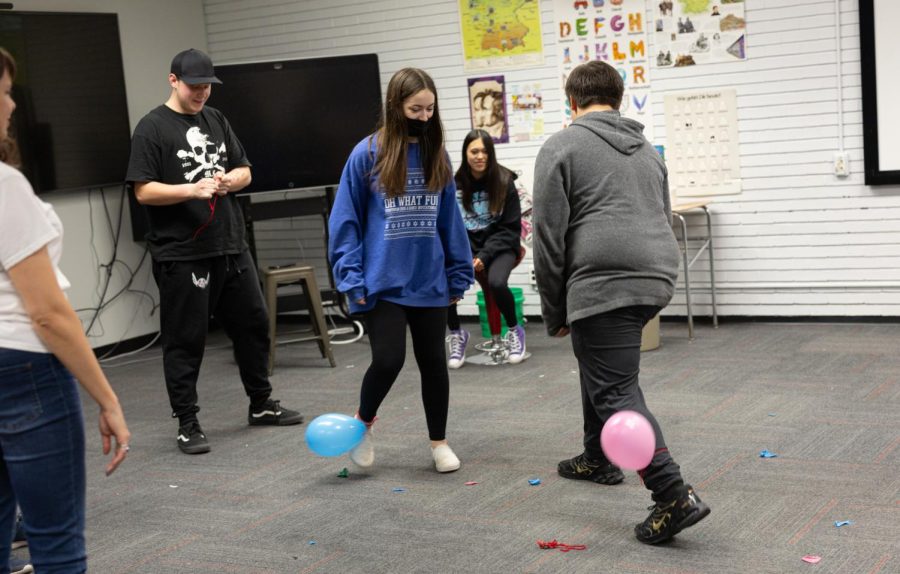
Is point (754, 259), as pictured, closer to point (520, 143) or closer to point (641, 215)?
point (520, 143)

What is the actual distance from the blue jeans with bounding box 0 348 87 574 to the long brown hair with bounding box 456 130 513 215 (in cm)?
385

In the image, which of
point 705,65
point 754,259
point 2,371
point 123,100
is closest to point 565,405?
point 754,259

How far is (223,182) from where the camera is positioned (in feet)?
14.0

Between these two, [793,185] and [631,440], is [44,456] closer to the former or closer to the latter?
[631,440]

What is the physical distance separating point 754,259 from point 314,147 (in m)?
2.81

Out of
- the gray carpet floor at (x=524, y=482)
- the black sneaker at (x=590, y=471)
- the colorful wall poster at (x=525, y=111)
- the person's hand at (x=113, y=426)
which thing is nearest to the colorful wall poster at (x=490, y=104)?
the colorful wall poster at (x=525, y=111)

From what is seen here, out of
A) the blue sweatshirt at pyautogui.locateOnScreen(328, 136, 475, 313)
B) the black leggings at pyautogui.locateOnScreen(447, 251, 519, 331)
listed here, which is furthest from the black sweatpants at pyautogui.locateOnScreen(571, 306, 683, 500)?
the black leggings at pyautogui.locateOnScreen(447, 251, 519, 331)

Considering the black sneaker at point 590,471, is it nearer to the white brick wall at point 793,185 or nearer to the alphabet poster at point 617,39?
the white brick wall at point 793,185

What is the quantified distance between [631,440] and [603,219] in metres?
0.64

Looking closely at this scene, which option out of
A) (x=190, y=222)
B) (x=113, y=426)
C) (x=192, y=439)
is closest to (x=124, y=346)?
(x=192, y=439)

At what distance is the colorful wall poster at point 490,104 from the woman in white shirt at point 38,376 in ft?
16.8

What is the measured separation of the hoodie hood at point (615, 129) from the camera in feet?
9.86

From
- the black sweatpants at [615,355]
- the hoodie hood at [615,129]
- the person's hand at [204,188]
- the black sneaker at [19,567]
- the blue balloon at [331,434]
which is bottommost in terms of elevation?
the black sneaker at [19,567]

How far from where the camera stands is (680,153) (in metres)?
6.29
